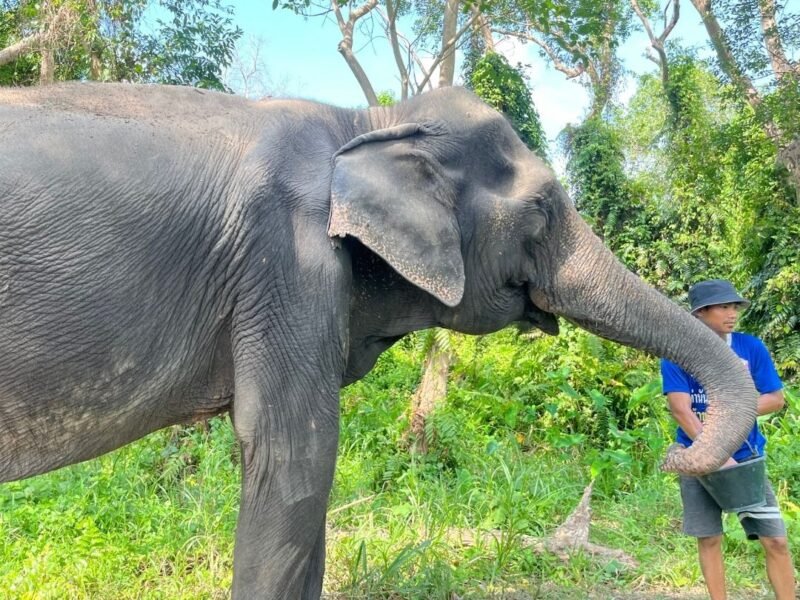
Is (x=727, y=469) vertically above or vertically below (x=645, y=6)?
below

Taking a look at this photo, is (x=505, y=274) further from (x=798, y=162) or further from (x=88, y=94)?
(x=798, y=162)

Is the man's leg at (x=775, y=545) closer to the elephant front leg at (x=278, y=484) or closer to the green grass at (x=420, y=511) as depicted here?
the green grass at (x=420, y=511)

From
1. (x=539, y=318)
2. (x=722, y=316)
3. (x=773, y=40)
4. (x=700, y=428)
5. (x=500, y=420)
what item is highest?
(x=773, y=40)

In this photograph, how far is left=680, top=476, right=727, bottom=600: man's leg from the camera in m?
3.75

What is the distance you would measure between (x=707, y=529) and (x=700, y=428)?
58cm

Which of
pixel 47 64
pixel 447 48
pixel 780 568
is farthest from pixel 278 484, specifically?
pixel 47 64

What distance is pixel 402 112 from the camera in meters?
2.94

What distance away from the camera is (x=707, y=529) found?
3.75m

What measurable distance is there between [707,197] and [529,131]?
3125 millimetres

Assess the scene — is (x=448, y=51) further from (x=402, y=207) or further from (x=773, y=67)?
(x=402, y=207)

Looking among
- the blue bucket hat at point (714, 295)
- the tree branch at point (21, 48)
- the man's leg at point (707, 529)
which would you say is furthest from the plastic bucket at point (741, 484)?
the tree branch at point (21, 48)

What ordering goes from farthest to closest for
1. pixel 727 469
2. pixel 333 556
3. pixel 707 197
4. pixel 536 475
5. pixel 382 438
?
pixel 707 197 → pixel 382 438 → pixel 536 475 → pixel 333 556 → pixel 727 469

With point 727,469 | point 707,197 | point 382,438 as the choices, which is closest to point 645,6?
point 707,197

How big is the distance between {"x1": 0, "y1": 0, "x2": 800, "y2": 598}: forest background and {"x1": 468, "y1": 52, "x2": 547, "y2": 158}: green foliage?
5 centimetres
